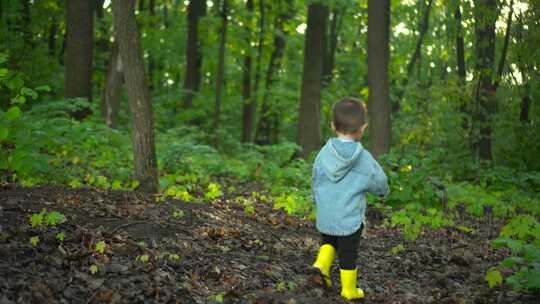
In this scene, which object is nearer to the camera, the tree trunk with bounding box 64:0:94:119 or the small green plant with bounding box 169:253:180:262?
the small green plant with bounding box 169:253:180:262

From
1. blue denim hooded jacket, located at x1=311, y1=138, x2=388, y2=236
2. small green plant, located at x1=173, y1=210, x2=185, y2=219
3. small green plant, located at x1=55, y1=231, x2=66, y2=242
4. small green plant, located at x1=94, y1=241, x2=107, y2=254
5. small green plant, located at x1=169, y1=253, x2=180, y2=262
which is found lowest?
small green plant, located at x1=169, y1=253, x2=180, y2=262

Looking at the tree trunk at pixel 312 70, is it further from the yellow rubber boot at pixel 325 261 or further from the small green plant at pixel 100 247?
the small green plant at pixel 100 247

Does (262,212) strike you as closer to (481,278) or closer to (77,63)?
(481,278)

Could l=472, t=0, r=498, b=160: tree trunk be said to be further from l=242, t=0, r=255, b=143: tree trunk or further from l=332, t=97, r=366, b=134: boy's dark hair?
l=242, t=0, r=255, b=143: tree trunk

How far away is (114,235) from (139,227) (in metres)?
0.49

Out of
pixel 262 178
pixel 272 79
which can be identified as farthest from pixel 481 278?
pixel 272 79

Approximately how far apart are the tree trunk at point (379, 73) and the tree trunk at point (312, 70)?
498 centimetres

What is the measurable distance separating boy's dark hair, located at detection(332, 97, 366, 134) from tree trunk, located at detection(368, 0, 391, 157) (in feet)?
21.6

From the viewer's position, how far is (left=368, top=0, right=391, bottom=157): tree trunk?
11281 millimetres

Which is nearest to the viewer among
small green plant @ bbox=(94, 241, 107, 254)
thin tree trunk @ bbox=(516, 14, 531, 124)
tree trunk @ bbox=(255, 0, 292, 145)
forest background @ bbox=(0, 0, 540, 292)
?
small green plant @ bbox=(94, 241, 107, 254)

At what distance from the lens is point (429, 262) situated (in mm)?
6543

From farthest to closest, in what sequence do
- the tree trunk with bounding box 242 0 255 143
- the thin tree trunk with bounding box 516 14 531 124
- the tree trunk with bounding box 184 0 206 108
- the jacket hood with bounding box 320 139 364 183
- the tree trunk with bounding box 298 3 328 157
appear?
the tree trunk with bounding box 242 0 255 143
the tree trunk with bounding box 184 0 206 108
the tree trunk with bounding box 298 3 328 157
the thin tree trunk with bounding box 516 14 531 124
the jacket hood with bounding box 320 139 364 183

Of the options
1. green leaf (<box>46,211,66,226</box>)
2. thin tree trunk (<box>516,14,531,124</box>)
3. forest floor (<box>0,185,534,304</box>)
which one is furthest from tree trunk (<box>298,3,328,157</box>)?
green leaf (<box>46,211,66,226</box>)

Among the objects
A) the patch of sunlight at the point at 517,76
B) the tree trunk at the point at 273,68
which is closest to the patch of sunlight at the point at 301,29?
the tree trunk at the point at 273,68
